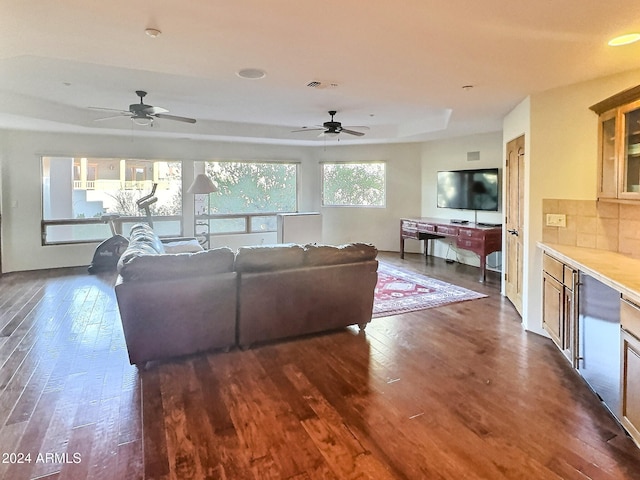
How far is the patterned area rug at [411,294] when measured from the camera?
469cm

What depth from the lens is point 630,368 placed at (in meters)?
2.08

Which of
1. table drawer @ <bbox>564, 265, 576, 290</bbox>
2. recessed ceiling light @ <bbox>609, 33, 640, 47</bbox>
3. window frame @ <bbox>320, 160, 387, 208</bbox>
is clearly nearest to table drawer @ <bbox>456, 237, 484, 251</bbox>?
window frame @ <bbox>320, 160, 387, 208</bbox>

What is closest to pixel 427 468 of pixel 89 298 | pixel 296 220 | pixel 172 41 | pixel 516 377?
pixel 516 377

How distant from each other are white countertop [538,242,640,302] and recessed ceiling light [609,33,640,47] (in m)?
1.46

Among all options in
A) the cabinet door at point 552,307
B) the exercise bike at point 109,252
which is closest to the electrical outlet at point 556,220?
the cabinet door at point 552,307

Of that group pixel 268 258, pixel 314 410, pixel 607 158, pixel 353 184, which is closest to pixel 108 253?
pixel 268 258

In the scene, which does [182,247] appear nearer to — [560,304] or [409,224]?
[409,224]

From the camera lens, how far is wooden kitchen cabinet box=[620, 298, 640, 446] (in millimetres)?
2008

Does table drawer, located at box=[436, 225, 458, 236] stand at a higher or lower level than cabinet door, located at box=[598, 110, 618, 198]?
lower

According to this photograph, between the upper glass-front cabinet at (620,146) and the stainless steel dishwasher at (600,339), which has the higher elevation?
the upper glass-front cabinet at (620,146)

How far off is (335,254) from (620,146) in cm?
239

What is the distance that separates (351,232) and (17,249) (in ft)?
20.8

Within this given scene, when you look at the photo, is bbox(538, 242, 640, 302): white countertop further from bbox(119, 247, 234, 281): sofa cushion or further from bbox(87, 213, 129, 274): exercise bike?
bbox(87, 213, 129, 274): exercise bike

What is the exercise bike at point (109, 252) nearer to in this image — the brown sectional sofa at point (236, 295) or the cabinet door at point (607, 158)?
the brown sectional sofa at point (236, 295)
